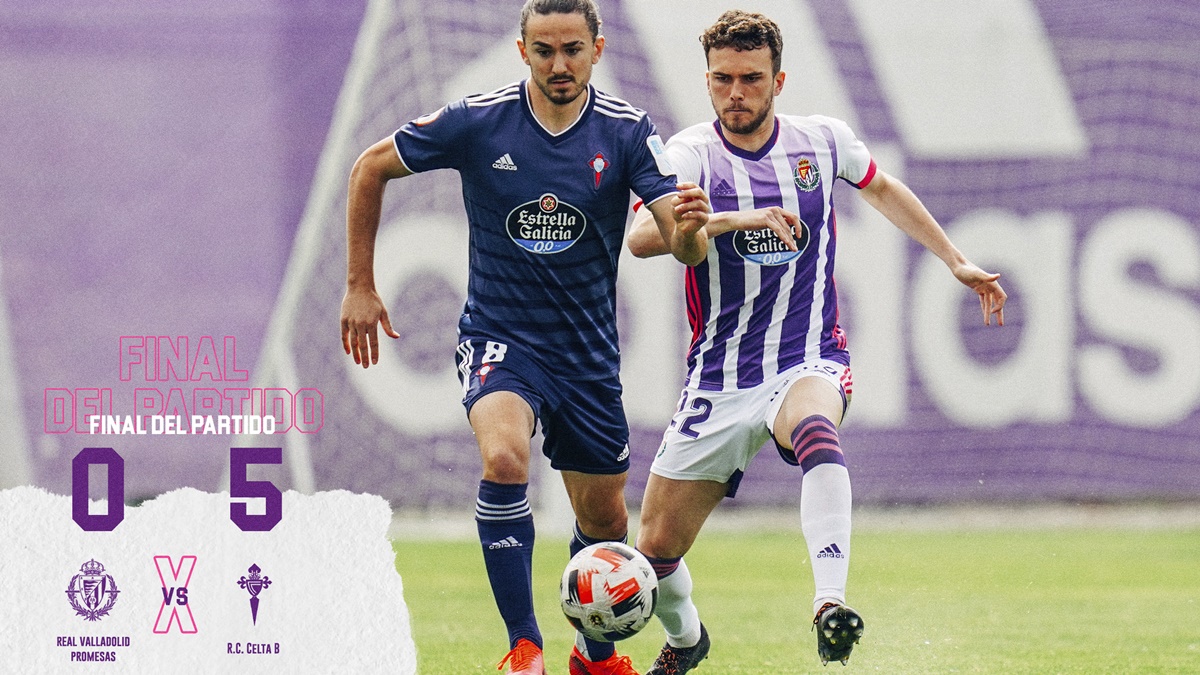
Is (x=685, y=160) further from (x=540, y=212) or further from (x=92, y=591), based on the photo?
(x=92, y=591)

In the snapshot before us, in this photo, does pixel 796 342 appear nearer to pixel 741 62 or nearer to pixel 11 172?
pixel 741 62

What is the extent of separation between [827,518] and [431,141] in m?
1.64

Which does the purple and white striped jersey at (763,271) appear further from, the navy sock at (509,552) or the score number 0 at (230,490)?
the score number 0 at (230,490)

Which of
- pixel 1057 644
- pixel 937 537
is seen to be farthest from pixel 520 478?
pixel 937 537

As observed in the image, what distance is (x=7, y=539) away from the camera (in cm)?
717

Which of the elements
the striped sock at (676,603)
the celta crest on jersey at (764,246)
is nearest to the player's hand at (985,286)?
the celta crest on jersey at (764,246)

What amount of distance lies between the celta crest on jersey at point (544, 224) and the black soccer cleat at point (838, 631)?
54.6 inches

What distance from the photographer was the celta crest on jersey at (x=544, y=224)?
14.6 feet

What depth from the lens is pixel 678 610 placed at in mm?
4816

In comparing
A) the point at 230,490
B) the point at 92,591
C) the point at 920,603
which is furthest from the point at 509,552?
the point at 230,490

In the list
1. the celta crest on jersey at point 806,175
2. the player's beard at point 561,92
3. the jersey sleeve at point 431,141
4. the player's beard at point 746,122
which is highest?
the player's beard at point 561,92

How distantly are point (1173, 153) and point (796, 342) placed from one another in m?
6.33

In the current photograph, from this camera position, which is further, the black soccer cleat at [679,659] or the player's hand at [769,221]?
the black soccer cleat at [679,659]

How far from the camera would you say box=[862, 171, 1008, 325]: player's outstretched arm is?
4633 mm
